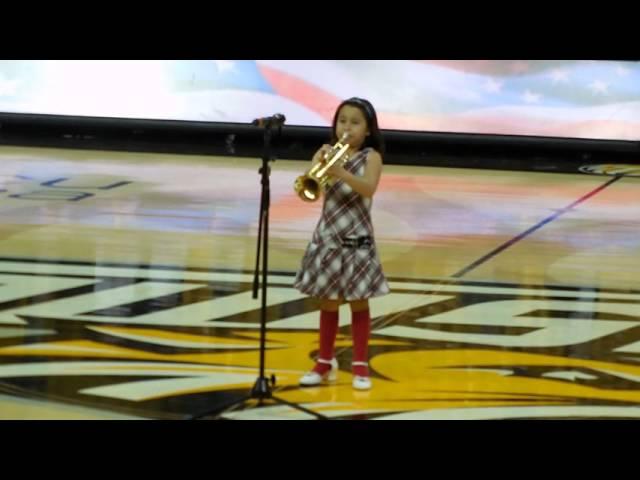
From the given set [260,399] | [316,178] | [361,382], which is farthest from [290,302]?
[316,178]

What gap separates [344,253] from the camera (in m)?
5.82

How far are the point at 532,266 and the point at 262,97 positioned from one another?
6.54 m

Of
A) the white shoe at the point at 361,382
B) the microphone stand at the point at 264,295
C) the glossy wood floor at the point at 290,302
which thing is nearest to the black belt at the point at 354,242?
the microphone stand at the point at 264,295

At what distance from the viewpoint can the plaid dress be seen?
5.79m

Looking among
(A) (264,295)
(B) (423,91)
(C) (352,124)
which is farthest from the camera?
(B) (423,91)

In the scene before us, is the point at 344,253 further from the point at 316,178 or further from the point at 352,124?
the point at 352,124

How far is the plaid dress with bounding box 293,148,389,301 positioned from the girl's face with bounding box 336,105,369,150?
0.10 metres

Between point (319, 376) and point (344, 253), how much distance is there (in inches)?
23.7

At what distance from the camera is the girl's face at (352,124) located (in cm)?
579

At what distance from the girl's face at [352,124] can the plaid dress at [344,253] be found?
96mm

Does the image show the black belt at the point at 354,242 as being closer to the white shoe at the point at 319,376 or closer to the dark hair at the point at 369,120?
the dark hair at the point at 369,120

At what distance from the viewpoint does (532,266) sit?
932 cm

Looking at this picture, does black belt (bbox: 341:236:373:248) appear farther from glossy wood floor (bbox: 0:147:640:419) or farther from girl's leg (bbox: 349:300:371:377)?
glossy wood floor (bbox: 0:147:640:419)
